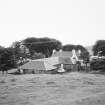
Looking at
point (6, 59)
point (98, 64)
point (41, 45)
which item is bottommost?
point (98, 64)

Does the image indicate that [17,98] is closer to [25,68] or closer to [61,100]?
[61,100]

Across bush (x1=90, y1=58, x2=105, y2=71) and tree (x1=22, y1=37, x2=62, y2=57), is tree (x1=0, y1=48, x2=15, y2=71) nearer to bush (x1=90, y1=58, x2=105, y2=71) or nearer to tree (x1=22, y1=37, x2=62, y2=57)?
bush (x1=90, y1=58, x2=105, y2=71)

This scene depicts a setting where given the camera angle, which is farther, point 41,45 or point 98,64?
point 41,45

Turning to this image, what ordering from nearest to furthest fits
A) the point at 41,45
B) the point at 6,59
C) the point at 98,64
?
the point at 98,64 → the point at 6,59 → the point at 41,45

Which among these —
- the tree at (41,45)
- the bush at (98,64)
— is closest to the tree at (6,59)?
the bush at (98,64)

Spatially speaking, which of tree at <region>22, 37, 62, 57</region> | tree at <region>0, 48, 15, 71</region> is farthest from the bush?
tree at <region>22, 37, 62, 57</region>

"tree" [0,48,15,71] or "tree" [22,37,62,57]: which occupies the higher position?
"tree" [22,37,62,57]

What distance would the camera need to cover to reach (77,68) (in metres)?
37.6

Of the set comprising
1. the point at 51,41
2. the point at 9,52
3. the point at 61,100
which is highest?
the point at 51,41

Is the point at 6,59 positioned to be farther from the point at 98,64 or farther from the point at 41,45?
the point at 41,45

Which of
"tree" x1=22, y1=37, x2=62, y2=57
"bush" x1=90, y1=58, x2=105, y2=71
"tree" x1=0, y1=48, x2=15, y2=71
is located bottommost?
"bush" x1=90, y1=58, x2=105, y2=71

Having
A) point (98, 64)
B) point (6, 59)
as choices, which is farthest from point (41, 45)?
point (98, 64)

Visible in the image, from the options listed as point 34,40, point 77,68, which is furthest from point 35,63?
point 34,40

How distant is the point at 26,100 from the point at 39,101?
1.03m
